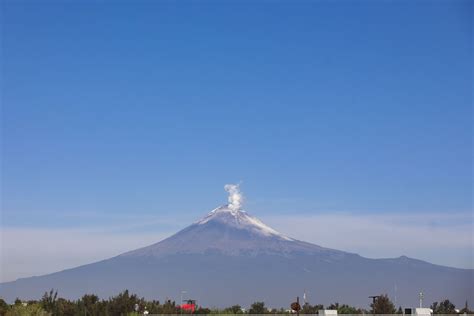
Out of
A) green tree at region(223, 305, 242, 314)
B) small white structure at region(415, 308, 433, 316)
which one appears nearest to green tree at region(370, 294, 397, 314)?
green tree at region(223, 305, 242, 314)

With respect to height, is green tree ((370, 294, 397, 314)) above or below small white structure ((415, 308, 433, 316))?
above

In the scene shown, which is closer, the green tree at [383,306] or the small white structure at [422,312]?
the small white structure at [422,312]

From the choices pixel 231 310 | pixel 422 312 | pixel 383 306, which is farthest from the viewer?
pixel 383 306

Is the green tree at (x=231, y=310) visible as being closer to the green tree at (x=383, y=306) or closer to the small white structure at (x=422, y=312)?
the green tree at (x=383, y=306)

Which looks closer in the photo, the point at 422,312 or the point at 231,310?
the point at 422,312

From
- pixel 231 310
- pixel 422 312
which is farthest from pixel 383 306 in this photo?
pixel 422 312

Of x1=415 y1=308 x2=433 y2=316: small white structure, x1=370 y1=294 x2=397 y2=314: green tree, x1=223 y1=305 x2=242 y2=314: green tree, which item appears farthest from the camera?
x1=370 y1=294 x2=397 y2=314: green tree

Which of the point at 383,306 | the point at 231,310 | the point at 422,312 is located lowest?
the point at 422,312

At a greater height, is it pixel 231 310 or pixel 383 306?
pixel 383 306

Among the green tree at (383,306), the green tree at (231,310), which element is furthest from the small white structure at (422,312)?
the green tree at (383,306)

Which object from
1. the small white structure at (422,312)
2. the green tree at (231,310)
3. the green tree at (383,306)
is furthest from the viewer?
the green tree at (383,306)

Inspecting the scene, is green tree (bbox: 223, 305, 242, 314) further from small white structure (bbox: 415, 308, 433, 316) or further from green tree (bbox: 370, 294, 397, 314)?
small white structure (bbox: 415, 308, 433, 316)

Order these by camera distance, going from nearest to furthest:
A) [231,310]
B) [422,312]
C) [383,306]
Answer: [422,312]
[231,310]
[383,306]

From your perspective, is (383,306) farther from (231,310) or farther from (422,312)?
(422,312)
